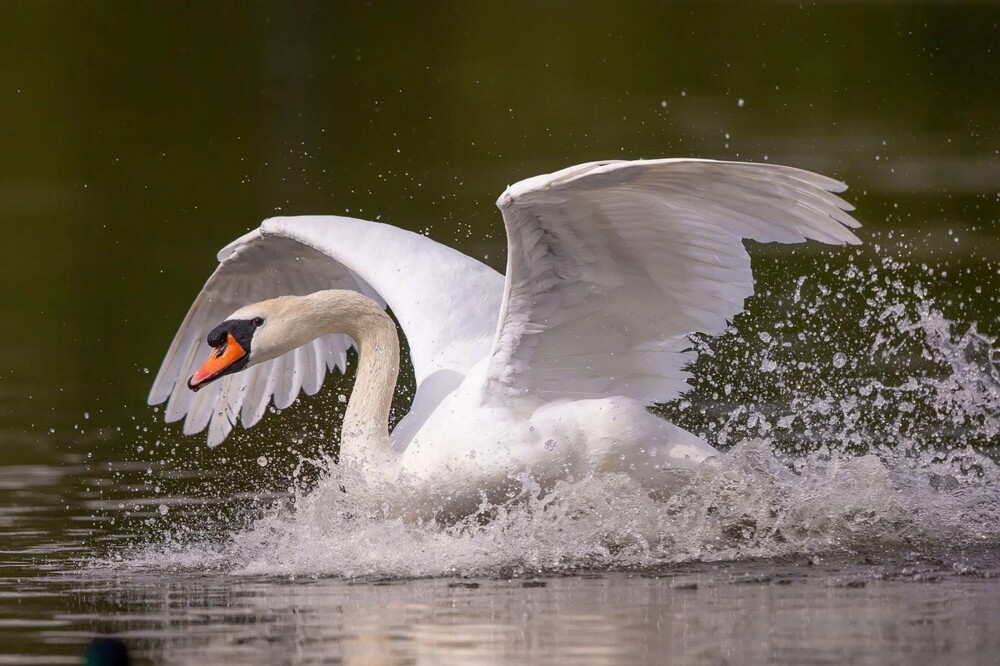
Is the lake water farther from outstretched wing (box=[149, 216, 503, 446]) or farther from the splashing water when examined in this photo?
outstretched wing (box=[149, 216, 503, 446])

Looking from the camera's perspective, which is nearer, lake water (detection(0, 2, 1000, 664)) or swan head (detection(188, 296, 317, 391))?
lake water (detection(0, 2, 1000, 664))

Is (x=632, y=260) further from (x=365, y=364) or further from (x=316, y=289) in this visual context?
(x=316, y=289)

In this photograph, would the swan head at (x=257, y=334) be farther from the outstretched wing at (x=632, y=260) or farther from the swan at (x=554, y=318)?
the outstretched wing at (x=632, y=260)

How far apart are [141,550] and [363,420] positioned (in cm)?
104

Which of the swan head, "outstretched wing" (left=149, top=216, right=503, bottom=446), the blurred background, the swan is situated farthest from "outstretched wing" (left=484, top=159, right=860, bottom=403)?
the blurred background

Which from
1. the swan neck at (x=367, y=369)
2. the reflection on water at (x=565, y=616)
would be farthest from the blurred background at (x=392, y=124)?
the reflection on water at (x=565, y=616)

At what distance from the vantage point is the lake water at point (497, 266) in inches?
229

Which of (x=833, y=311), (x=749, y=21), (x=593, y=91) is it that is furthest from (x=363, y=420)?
(x=749, y=21)

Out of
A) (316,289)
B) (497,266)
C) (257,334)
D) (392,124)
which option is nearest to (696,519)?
(257,334)

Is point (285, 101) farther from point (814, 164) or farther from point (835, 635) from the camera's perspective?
point (835, 635)

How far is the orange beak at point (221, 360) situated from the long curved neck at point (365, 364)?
0.36 meters

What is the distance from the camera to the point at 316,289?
957 centimetres

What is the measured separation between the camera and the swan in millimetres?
6684

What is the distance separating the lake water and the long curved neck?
22 centimetres
